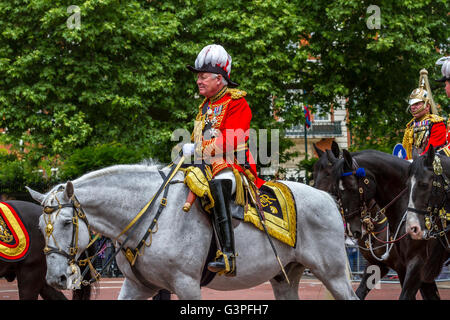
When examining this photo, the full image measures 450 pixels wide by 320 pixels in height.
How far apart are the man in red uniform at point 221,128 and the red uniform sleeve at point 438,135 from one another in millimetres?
3538

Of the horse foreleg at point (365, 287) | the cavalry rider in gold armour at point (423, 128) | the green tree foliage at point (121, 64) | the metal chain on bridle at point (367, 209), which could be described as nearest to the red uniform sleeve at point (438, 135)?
the cavalry rider in gold armour at point (423, 128)

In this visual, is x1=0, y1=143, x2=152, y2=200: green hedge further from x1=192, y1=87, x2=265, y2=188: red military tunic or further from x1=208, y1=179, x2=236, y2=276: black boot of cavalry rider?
x1=208, y1=179, x2=236, y2=276: black boot of cavalry rider

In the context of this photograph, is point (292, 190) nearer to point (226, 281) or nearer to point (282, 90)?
point (226, 281)

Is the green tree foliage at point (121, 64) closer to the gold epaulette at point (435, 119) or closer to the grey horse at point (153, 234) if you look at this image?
the gold epaulette at point (435, 119)

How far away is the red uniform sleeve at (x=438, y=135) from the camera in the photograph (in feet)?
29.7

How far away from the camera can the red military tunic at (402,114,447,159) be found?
908cm

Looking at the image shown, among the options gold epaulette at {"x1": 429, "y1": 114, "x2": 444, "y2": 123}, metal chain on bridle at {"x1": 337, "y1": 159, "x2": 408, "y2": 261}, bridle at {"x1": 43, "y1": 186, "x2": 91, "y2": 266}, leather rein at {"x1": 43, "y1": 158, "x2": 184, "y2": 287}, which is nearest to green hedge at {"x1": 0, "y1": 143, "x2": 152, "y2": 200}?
metal chain on bridle at {"x1": 337, "y1": 159, "x2": 408, "y2": 261}

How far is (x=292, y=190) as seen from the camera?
705 centimetres

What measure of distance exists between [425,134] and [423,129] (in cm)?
8

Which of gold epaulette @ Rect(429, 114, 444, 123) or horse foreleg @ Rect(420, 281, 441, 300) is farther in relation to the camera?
gold epaulette @ Rect(429, 114, 444, 123)

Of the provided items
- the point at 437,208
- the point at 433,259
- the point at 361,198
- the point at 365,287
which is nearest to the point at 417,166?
the point at 437,208

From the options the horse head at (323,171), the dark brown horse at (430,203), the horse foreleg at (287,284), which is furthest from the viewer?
the horse head at (323,171)

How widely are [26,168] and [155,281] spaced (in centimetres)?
1669
